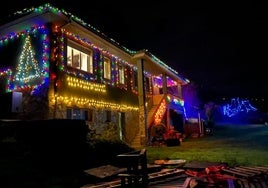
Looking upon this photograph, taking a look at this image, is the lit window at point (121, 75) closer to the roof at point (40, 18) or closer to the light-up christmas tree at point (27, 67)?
the roof at point (40, 18)

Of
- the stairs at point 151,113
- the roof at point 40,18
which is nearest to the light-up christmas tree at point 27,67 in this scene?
the roof at point 40,18

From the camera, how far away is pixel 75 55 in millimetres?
15820

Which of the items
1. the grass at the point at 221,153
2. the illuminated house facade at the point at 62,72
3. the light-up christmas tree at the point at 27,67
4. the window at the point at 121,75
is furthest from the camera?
the window at the point at 121,75

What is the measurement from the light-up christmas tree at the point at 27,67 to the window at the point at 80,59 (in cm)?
189

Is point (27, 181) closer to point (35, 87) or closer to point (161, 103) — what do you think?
point (35, 87)

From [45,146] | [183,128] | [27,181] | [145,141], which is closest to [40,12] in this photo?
[45,146]

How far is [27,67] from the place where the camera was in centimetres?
1401

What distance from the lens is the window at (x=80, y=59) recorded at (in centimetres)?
1512

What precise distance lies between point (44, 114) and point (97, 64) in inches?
216

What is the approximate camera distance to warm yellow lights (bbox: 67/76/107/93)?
14.5 meters

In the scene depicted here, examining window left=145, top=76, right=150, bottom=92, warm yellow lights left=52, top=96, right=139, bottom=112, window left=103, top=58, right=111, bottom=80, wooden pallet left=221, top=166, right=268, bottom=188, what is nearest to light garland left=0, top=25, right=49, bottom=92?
warm yellow lights left=52, top=96, right=139, bottom=112

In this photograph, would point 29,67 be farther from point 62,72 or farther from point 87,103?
point 87,103

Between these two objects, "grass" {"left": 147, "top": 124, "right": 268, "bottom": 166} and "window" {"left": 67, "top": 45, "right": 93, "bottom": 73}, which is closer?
"grass" {"left": 147, "top": 124, "right": 268, "bottom": 166}

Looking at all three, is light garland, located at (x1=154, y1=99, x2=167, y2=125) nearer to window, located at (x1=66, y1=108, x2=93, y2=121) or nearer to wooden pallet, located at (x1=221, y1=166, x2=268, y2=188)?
window, located at (x1=66, y1=108, x2=93, y2=121)
